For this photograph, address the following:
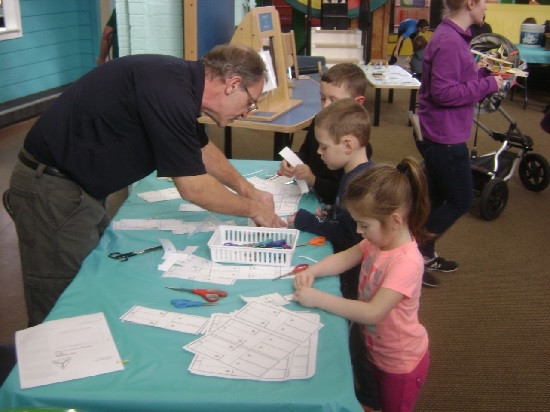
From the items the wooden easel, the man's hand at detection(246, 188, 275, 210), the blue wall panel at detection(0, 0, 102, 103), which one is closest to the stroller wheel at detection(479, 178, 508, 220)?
the wooden easel

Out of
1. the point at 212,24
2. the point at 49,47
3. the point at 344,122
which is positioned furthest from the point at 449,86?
the point at 49,47

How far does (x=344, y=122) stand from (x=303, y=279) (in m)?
0.64

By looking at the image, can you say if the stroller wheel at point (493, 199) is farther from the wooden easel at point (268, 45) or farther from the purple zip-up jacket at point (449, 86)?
the wooden easel at point (268, 45)

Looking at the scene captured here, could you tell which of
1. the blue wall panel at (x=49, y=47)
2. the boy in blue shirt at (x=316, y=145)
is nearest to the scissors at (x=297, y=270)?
the boy in blue shirt at (x=316, y=145)

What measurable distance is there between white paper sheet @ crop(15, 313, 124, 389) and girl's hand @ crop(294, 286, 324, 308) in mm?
483

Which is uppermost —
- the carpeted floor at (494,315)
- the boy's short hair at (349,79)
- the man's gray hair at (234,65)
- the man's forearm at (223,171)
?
the man's gray hair at (234,65)

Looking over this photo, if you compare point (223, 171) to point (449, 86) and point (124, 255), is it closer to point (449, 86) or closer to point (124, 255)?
point (124, 255)

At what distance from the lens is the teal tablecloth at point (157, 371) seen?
121 centimetres

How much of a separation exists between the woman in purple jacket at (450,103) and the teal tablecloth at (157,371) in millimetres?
1585

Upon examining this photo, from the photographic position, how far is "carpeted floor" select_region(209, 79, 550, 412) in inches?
98.0

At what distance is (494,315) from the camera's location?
122 inches

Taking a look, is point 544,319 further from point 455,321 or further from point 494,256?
point 494,256

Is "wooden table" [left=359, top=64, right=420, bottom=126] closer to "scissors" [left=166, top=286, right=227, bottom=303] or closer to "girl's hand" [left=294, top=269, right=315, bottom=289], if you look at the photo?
"girl's hand" [left=294, top=269, right=315, bottom=289]

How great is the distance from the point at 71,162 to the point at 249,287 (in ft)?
2.46
